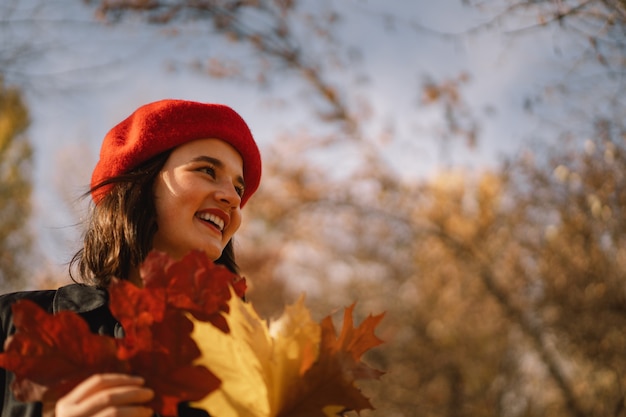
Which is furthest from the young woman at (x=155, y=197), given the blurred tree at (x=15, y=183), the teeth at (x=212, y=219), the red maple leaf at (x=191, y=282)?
the blurred tree at (x=15, y=183)

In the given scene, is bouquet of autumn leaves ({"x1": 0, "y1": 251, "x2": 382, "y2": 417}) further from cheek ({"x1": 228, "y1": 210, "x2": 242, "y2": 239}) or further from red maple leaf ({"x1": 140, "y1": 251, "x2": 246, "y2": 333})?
cheek ({"x1": 228, "y1": 210, "x2": 242, "y2": 239})

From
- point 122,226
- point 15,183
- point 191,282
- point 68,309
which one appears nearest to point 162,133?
point 122,226

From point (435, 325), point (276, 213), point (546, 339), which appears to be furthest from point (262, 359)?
point (435, 325)

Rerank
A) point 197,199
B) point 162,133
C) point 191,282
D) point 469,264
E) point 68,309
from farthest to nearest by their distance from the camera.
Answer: point 469,264 < point 162,133 < point 197,199 < point 68,309 < point 191,282

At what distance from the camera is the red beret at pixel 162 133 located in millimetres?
1515

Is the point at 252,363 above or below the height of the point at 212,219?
above

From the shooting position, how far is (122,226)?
4.79ft

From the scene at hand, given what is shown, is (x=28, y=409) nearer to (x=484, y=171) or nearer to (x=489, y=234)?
(x=489, y=234)

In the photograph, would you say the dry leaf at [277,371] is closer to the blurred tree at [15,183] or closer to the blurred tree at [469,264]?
the blurred tree at [469,264]

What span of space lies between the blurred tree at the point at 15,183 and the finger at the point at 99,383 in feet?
38.7

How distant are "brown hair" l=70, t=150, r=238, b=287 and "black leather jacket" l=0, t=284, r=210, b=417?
0.33 feet

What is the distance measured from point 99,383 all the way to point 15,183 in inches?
669

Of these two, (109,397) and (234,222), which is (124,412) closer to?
(109,397)

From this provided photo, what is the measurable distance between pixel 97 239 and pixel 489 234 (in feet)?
21.6
